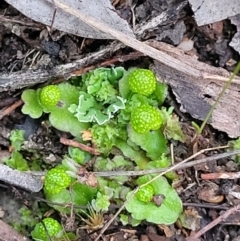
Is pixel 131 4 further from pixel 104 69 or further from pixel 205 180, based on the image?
pixel 205 180

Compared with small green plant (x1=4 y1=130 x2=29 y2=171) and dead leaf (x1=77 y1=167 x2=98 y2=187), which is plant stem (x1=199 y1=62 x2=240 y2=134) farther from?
small green plant (x1=4 y1=130 x2=29 y2=171)

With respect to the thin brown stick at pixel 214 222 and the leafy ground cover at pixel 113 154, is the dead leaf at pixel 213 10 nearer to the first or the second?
the leafy ground cover at pixel 113 154

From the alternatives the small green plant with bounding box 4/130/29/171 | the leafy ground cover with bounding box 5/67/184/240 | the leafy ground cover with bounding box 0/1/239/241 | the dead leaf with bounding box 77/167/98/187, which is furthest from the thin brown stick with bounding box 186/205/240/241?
the small green plant with bounding box 4/130/29/171

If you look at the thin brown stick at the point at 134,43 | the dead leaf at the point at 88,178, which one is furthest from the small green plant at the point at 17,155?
the thin brown stick at the point at 134,43

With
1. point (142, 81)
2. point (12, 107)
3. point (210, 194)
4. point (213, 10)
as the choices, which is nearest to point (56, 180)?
point (12, 107)

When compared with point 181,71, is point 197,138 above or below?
below

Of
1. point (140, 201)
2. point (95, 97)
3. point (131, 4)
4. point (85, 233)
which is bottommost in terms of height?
point (85, 233)

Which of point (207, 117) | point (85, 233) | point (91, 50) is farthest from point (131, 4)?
point (85, 233)

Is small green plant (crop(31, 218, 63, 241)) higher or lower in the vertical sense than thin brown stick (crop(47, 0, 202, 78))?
lower

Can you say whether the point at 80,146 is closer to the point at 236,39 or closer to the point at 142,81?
the point at 142,81
